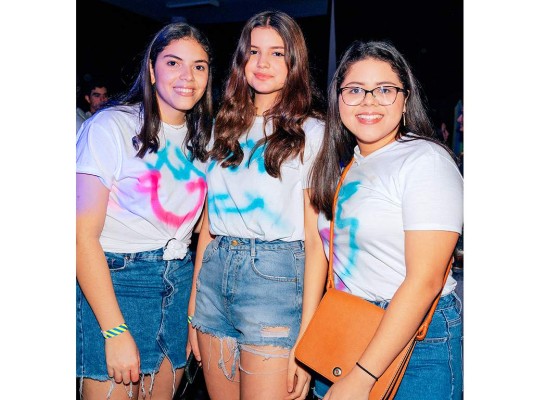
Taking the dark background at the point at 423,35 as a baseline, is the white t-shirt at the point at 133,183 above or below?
below

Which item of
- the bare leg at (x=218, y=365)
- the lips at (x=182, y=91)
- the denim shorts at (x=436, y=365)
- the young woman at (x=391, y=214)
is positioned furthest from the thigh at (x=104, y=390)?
the lips at (x=182, y=91)

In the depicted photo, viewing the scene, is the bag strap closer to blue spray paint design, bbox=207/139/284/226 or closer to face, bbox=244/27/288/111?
blue spray paint design, bbox=207/139/284/226

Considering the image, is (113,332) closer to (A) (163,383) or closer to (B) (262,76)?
(A) (163,383)

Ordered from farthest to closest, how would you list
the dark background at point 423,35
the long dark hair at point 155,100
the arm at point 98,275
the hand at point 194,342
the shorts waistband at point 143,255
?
the dark background at point 423,35 < the hand at point 194,342 < the long dark hair at point 155,100 < the shorts waistband at point 143,255 < the arm at point 98,275

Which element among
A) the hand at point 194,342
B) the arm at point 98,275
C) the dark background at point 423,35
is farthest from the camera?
the dark background at point 423,35

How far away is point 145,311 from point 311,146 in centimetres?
87

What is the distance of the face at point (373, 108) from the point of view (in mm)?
1586

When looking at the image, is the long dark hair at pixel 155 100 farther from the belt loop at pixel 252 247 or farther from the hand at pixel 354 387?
the hand at pixel 354 387

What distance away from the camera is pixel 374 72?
62.8 inches

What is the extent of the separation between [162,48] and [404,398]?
1540 millimetres

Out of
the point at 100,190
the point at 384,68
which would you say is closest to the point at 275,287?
the point at 100,190

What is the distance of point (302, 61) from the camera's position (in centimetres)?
196

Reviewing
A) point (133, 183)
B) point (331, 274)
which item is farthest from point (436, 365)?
point (133, 183)

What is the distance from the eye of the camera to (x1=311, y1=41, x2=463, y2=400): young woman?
1.36 m
